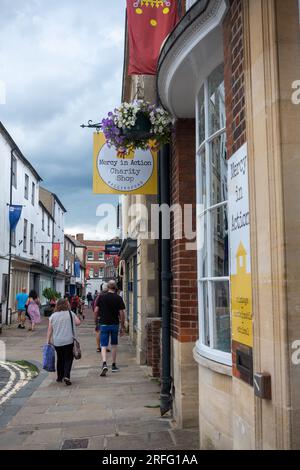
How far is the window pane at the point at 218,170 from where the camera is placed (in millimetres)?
4090

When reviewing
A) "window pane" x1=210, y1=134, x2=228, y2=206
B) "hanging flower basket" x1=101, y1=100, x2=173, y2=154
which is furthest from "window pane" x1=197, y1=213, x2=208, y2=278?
"hanging flower basket" x1=101, y1=100, x2=173, y2=154

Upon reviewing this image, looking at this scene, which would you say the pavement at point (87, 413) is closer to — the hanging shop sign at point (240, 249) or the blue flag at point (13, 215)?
the hanging shop sign at point (240, 249)

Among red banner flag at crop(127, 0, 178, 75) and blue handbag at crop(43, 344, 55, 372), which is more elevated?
red banner flag at crop(127, 0, 178, 75)

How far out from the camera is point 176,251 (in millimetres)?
5527

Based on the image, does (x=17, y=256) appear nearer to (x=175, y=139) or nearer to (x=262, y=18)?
(x=175, y=139)

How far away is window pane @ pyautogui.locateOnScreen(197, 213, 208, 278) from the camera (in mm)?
4531

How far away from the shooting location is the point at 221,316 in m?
4.11

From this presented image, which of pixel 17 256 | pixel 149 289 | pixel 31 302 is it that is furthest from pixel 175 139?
pixel 17 256

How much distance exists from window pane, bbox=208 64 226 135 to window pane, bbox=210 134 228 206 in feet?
0.45

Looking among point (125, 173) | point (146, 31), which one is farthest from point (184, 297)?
point (146, 31)

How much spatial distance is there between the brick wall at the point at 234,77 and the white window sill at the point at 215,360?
5.41 feet

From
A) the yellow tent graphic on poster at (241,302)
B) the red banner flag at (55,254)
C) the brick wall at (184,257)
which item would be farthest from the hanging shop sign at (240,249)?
the red banner flag at (55,254)

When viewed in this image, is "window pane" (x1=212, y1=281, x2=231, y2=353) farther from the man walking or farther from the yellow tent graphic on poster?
the man walking

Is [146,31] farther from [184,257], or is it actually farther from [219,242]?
[219,242]
